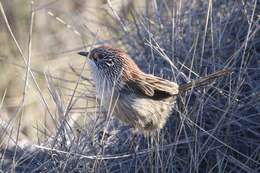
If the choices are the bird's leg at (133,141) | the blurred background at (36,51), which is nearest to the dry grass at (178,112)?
the bird's leg at (133,141)

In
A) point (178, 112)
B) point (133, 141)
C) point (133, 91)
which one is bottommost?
point (133, 141)

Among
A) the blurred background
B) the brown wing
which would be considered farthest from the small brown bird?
the blurred background

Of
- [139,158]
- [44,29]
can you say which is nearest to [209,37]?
[139,158]

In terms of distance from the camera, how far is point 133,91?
514 centimetres

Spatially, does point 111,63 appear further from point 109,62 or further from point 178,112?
point 178,112

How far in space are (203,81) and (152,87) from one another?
41 cm

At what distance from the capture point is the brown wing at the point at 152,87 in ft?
16.3

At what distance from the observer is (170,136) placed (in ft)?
16.9

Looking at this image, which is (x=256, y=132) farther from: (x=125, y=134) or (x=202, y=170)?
(x=125, y=134)

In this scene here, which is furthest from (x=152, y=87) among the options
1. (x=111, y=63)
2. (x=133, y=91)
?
(x=111, y=63)

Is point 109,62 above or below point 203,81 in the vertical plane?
above

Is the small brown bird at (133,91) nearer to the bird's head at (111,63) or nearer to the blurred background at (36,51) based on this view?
the bird's head at (111,63)

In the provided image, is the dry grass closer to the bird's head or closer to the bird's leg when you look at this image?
the bird's leg

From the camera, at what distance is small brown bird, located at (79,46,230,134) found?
5031mm
